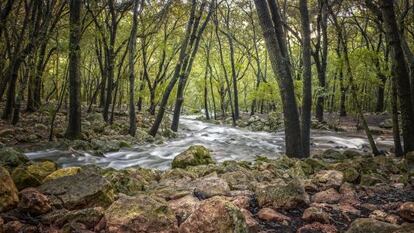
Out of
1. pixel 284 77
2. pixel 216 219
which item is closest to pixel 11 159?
pixel 216 219

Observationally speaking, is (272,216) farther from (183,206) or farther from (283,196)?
(183,206)

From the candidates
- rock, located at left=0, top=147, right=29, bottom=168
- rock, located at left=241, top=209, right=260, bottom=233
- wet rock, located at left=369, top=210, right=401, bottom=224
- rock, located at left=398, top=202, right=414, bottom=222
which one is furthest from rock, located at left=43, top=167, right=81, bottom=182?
rock, located at left=398, top=202, right=414, bottom=222

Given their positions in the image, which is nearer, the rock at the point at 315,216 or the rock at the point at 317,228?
the rock at the point at 317,228

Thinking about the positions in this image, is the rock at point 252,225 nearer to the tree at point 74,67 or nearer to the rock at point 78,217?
the rock at point 78,217

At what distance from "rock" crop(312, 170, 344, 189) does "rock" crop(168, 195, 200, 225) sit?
172 centimetres

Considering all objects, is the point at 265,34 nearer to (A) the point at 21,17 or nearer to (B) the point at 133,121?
(B) the point at 133,121

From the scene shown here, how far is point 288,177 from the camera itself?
502cm

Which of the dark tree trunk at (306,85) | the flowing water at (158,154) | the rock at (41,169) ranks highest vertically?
the dark tree trunk at (306,85)

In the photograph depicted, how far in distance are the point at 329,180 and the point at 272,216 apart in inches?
56.9

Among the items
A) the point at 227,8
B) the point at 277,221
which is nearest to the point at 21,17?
the point at 227,8

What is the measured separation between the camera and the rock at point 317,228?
2.90m

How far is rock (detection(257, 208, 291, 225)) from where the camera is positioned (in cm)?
314

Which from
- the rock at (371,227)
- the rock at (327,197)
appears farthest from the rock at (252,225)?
the rock at (327,197)

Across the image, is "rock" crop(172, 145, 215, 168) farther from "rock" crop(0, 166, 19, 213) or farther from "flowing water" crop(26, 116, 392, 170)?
"rock" crop(0, 166, 19, 213)
